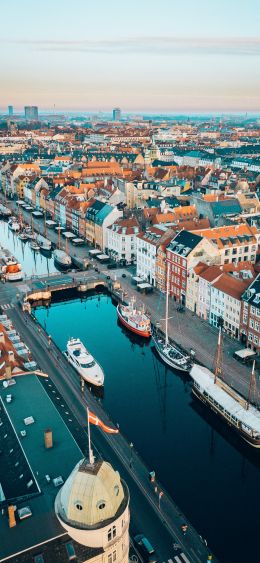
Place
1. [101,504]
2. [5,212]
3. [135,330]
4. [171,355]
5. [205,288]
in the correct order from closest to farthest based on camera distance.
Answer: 1. [101,504]
2. [171,355]
3. [135,330]
4. [205,288]
5. [5,212]

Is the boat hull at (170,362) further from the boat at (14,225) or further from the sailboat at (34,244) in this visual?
the boat at (14,225)

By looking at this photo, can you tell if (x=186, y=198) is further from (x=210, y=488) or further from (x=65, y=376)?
(x=210, y=488)

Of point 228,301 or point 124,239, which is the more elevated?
point 124,239

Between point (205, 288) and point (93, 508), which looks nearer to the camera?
point (93, 508)

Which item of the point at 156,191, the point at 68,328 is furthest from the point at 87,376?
the point at 156,191

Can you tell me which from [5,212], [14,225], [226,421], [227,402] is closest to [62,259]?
[14,225]

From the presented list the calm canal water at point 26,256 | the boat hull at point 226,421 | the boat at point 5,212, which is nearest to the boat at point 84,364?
the boat hull at point 226,421

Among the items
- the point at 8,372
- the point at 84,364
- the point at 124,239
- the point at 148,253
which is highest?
the point at 124,239

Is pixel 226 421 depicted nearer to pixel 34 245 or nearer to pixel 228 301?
pixel 228 301

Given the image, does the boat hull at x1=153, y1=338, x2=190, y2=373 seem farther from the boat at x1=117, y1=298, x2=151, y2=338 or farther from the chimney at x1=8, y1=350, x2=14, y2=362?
the chimney at x1=8, y1=350, x2=14, y2=362
